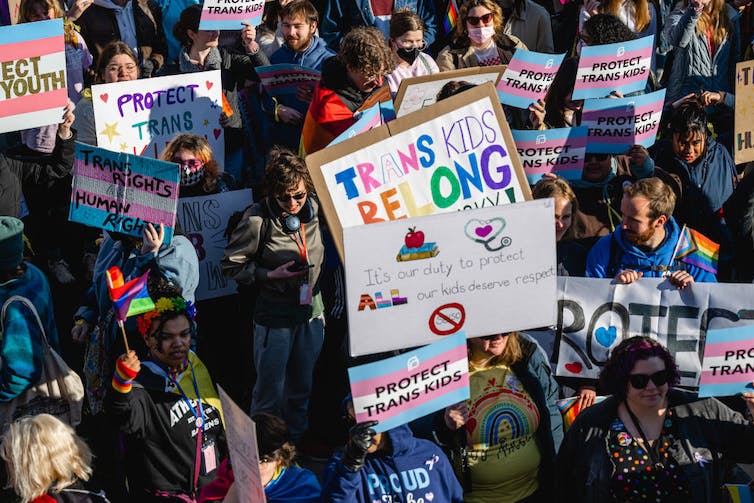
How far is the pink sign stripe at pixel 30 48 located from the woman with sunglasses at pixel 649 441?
165 inches

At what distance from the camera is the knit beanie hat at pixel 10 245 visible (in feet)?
23.2

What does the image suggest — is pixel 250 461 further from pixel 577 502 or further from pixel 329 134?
pixel 329 134

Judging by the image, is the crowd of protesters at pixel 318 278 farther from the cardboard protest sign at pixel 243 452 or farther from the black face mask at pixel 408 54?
the cardboard protest sign at pixel 243 452

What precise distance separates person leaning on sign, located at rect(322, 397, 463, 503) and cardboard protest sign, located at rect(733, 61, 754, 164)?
342 cm

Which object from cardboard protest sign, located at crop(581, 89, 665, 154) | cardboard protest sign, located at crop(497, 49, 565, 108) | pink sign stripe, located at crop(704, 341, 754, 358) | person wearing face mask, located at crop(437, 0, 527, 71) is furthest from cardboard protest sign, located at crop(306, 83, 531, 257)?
person wearing face mask, located at crop(437, 0, 527, 71)

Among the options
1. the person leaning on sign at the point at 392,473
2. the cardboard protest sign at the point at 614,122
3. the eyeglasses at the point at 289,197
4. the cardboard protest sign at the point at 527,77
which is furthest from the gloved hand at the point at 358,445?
the cardboard protest sign at the point at 527,77

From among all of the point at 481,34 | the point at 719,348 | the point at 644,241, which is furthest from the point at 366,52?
the point at 719,348

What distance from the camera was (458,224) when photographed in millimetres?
5801

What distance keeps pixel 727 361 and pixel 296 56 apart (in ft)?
16.3

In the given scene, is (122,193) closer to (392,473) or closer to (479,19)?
(392,473)

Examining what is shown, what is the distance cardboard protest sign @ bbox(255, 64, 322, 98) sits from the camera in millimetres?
8891

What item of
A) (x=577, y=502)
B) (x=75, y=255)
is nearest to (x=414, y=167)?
(x=577, y=502)

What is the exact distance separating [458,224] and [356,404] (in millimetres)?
1092

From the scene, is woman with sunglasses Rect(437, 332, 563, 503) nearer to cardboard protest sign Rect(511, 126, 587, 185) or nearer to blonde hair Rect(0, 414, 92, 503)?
blonde hair Rect(0, 414, 92, 503)
